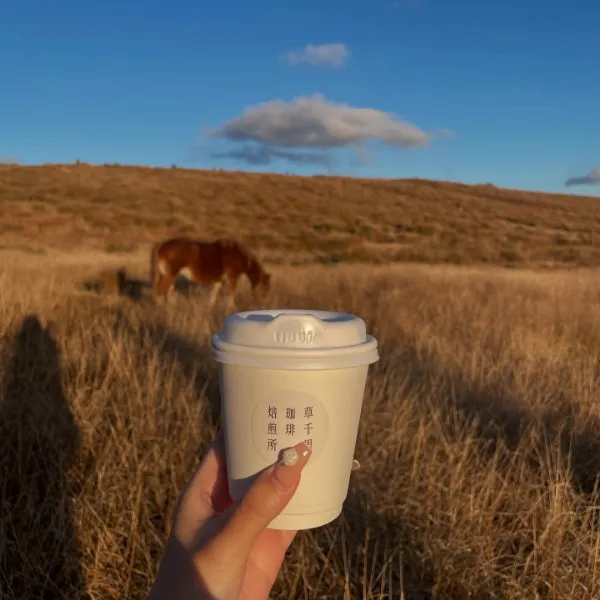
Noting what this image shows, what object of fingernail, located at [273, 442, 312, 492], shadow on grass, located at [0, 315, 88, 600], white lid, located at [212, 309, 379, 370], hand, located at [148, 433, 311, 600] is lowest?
shadow on grass, located at [0, 315, 88, 600]

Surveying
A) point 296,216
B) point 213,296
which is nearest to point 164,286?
point 213,296

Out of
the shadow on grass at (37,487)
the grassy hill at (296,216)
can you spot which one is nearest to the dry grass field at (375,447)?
the shadow on grass at (37,487)

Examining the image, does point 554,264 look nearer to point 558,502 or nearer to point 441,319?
point 441,319

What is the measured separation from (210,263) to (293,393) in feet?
29.5

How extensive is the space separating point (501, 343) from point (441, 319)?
1.08 m

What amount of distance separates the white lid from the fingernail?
199mm

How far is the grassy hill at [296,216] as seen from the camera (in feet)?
77.5

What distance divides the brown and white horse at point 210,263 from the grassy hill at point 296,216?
30.6 ft

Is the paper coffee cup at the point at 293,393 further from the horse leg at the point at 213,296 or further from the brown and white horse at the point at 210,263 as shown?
the brown and white horse at the point at 210,263

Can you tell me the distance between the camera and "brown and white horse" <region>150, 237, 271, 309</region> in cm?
1005

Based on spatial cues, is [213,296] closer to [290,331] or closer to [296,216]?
[290,331]

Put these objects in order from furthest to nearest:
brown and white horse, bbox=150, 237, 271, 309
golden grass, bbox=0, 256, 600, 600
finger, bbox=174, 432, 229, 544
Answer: brown and white horse, bbox=150, 237, 271, 309, golden grass, bbox=0, 256, 600, 600, finger, bbox=174, 432, 229, 544

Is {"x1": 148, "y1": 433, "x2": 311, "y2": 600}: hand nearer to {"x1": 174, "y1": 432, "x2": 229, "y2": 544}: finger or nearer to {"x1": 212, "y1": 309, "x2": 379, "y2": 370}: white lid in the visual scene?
{"x1": 174, "y1": 432, "x2": 229, "y2": 544}: finger

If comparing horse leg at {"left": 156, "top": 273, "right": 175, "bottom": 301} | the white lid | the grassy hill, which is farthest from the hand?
the grassy hill
